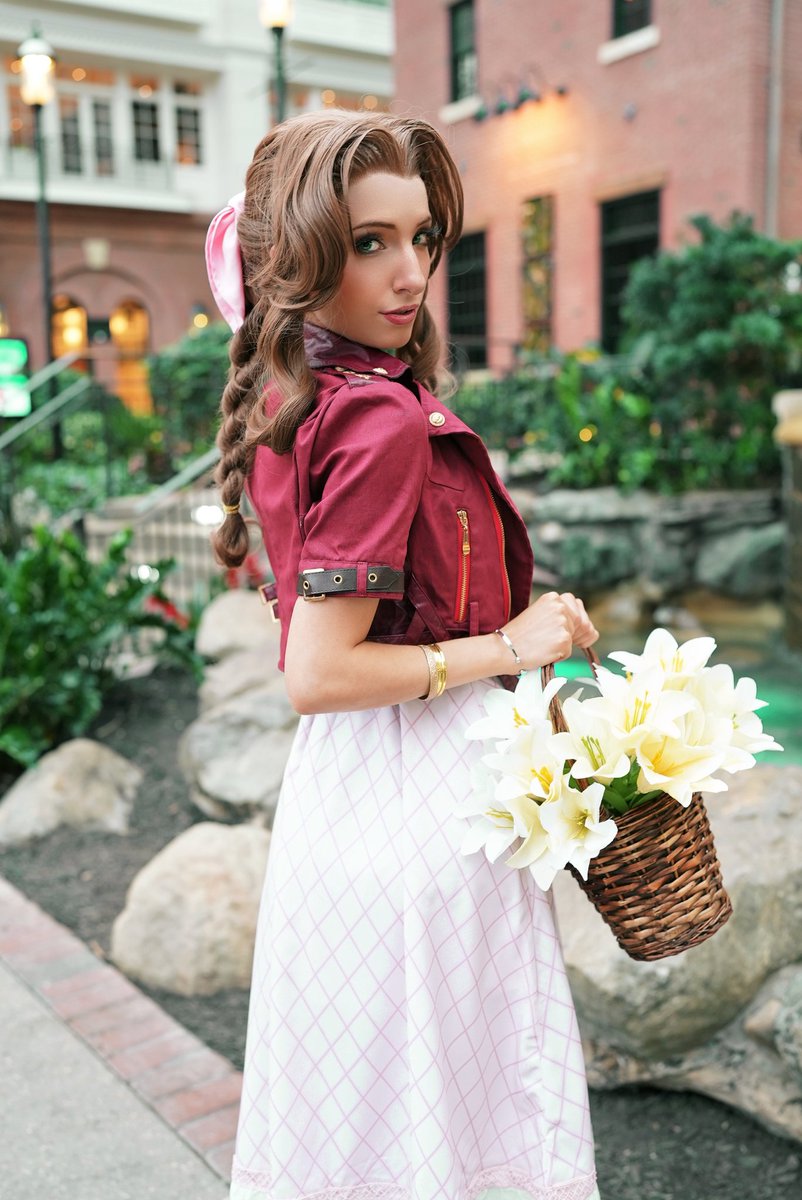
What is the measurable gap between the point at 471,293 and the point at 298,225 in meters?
17.1

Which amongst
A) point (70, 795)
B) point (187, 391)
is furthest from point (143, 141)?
point (70, 795)

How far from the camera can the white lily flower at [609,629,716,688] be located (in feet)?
5.06

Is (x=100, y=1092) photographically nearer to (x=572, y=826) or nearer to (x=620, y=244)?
(x=572, y=826)

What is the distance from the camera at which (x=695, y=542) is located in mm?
10156

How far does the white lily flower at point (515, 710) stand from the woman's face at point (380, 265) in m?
0.54

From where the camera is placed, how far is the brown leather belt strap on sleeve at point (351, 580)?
1.43 m

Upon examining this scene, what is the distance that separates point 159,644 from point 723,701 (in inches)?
181

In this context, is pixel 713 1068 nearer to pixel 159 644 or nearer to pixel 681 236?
pixel 159 644

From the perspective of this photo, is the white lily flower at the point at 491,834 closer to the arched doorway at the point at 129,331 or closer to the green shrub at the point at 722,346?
the green shrub at the point at 722,346

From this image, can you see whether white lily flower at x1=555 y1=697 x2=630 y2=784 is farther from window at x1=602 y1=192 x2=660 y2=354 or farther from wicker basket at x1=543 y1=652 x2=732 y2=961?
window at x1=602 y1=192 x2=660 y2=354

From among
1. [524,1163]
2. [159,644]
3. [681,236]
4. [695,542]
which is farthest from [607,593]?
[524,1163]

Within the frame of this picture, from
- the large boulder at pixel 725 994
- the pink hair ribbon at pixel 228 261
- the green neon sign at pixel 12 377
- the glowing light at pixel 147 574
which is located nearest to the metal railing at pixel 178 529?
the green neon sign at pixel 12 377

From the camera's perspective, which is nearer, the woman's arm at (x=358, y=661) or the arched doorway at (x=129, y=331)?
the woman's arm at (x=358, y=661)

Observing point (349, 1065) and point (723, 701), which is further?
point (349, 1065)
